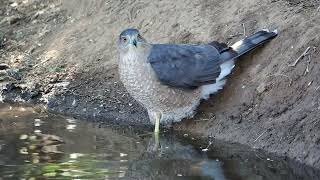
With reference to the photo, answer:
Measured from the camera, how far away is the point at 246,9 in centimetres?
902

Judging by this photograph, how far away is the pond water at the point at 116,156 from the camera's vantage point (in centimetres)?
666

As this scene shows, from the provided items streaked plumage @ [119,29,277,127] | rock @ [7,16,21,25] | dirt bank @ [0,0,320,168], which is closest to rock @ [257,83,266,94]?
dirt bank @ [0,0,320,168]

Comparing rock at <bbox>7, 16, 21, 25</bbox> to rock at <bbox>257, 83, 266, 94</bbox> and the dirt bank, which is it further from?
rock at <bbox>257, 83, 266, 94</bbox>

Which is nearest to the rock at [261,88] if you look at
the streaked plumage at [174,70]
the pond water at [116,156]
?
the streaked plumage at [174,70]

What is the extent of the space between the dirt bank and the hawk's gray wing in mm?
390

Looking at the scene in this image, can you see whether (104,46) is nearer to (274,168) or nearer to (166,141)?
(166,141)

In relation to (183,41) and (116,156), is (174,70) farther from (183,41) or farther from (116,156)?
(183,41)

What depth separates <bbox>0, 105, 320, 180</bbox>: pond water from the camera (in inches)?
262

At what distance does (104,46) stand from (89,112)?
1.37m

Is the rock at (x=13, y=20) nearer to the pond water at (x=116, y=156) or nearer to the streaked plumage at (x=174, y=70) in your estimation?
the pond water at (x=116, y=156)

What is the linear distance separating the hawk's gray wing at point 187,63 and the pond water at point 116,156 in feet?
2.23

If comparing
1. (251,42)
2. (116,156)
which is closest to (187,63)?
(251,42)

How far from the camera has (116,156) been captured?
7258mm

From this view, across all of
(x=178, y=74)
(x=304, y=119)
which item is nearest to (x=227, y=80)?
(x=178, y=74)
